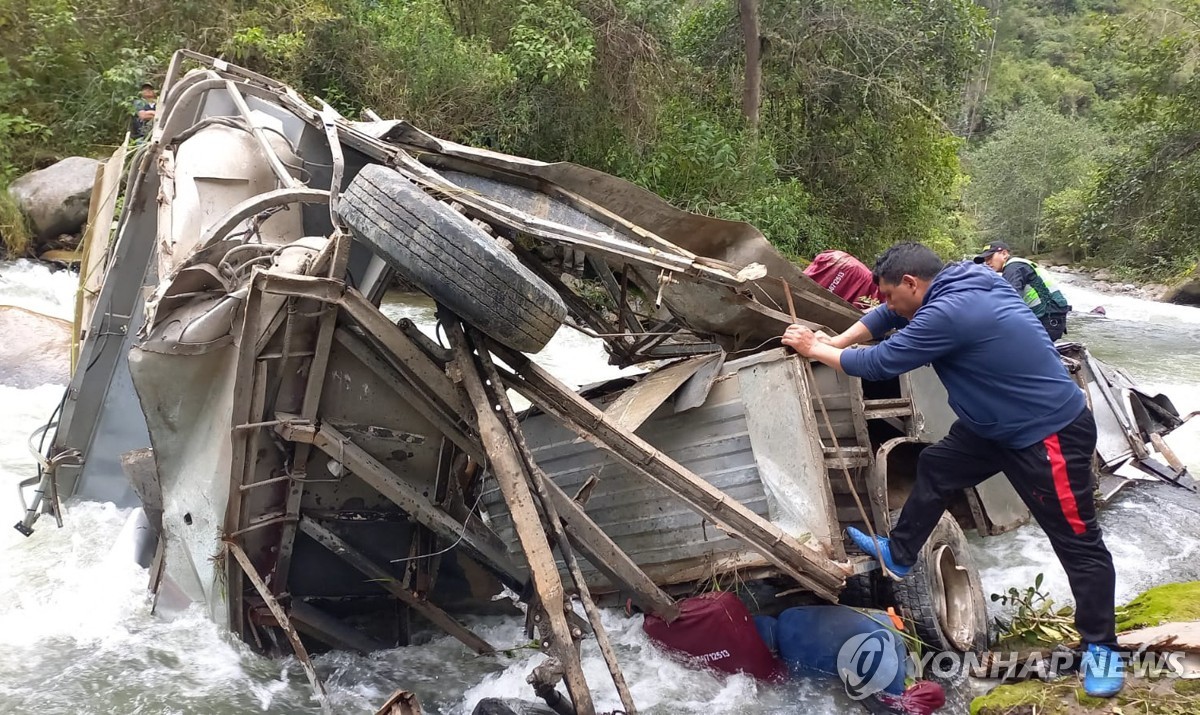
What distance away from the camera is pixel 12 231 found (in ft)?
35.8

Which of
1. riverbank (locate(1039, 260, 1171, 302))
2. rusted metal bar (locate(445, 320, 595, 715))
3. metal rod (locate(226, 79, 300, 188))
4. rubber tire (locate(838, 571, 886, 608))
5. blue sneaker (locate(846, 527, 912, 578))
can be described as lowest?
riverbank (locate(1039, 260, 1171, 302))

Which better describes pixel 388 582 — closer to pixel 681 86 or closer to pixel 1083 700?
pixel 1083 700

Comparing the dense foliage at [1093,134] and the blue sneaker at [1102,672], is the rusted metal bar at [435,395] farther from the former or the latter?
the dense foliage at [1093,134]

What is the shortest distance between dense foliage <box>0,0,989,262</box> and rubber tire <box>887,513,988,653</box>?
28.5 feet

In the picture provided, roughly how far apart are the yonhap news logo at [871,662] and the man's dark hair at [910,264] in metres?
1.58

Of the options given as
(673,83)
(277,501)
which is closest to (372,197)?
(277,501)

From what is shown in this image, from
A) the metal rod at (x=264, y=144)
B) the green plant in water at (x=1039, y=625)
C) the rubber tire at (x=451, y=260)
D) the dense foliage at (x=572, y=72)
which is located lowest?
the green plant in water at (x=1039, y=625)

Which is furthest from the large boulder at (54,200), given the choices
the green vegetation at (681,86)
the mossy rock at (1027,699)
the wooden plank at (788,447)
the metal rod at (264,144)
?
the mossy rock at (1027,699)

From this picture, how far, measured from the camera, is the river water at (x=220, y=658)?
142 inches

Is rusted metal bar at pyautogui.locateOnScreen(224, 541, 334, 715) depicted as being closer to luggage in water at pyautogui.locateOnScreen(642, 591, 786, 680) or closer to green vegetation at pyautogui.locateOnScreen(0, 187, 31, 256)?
luggage in water at pyautogui.locateOnScreen(642, 591, 786, 680)

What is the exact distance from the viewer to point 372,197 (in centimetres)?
283

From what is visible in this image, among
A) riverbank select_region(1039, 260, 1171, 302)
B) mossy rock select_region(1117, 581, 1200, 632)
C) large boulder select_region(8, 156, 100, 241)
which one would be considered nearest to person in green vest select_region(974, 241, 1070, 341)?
mossy rock select_region(1117, 581, 1200, 632)

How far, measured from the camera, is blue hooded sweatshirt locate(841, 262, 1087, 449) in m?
3.07

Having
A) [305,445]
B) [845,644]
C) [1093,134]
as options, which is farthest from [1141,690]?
[1093,134]
